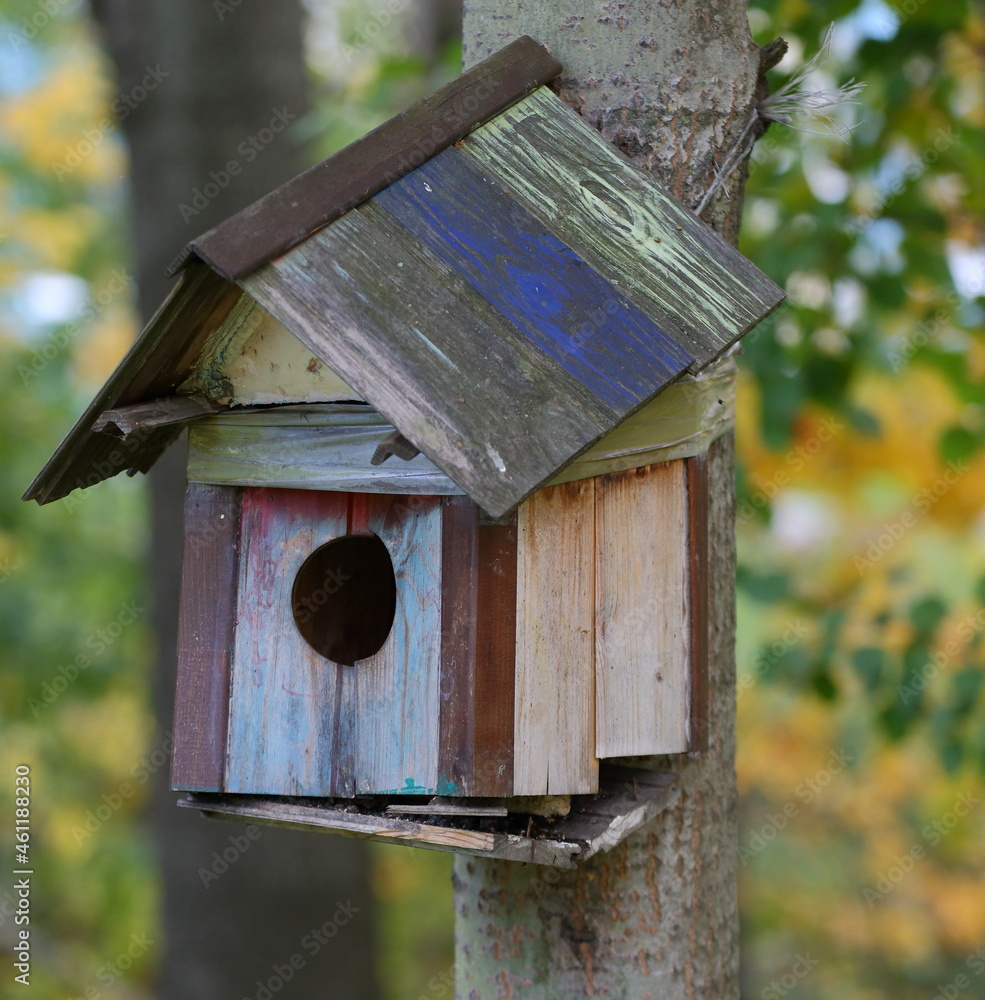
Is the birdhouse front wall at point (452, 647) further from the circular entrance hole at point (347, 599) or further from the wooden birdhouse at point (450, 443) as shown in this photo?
the circular entrance hole at point (347, 599)

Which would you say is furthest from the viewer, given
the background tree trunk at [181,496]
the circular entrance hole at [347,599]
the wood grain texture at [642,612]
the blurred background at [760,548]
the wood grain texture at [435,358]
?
the background tree trunk at [181,496]

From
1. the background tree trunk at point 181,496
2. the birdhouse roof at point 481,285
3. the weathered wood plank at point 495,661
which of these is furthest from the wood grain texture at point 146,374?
the background tree trunk at point 181,496

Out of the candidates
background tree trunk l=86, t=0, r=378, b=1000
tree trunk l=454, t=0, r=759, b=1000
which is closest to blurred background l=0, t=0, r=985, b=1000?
background tree trunk l=86, t=0, r=378, b=1000

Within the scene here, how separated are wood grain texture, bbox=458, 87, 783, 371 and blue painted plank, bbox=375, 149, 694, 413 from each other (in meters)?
0.03

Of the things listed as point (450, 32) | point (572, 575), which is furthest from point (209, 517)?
point (450, 32)

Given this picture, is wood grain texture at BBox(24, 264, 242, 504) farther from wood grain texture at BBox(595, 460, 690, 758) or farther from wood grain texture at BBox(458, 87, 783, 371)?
wood grain texture at BBox(595, 460, 690, 758)

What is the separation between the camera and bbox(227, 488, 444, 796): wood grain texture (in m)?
1.61

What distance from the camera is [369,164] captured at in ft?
5.14

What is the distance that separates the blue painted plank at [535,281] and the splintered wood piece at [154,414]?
463 mm

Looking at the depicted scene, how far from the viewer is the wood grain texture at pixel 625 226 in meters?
1.59

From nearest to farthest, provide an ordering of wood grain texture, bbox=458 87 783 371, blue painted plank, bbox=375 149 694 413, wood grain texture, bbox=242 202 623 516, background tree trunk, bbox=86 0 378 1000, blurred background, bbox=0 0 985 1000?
wood grain texture, bbox=242 202 623 516
blue painted plank, bbox=375 149 694 413
wood grain texture, bbox=458 87 783 371
blurred background, bbox=0 0 985 1000
background tree trunk, bbox=86 0 378 1000

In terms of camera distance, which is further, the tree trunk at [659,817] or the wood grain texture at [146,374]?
the tree trunk at [659,817]

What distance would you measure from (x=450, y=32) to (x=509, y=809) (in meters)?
6.64

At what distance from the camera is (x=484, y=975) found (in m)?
1.89
